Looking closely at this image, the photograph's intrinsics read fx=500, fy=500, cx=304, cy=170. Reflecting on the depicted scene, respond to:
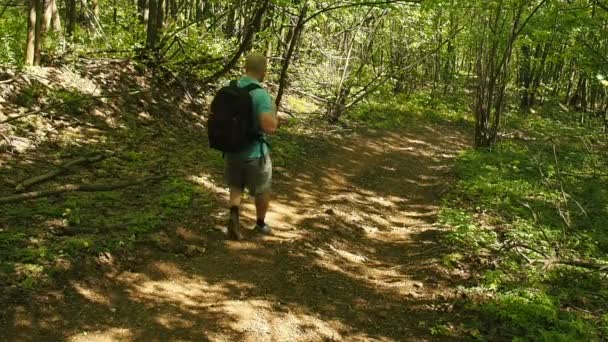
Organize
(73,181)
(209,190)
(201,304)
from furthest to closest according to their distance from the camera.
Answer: (209,190) → (73,181) → (201,304)

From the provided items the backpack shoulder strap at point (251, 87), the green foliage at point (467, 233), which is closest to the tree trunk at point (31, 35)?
the backpack shoulder strap at point (251, 87)

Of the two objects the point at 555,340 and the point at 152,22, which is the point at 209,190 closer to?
the point at 555,340

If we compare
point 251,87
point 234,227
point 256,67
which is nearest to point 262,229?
point 234,227

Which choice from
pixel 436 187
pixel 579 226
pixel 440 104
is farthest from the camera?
pixel 440 104

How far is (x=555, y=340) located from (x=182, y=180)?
5.66m

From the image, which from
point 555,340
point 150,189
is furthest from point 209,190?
point 555,340

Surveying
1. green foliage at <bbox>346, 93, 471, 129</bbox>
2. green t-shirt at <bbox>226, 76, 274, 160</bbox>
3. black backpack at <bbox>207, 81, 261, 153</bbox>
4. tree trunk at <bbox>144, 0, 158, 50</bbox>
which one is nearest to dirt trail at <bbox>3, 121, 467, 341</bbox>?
green t-shirt at <bbox>226, 76, 274, 160</bbox>

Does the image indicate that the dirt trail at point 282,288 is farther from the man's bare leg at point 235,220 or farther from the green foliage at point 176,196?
the green foliage at point 176,196

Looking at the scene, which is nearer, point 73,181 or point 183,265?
point 183,265

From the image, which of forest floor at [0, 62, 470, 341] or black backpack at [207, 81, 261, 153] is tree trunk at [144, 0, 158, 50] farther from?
black backpack at [207, 81, 261, 153]

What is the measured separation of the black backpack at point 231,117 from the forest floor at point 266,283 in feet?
4.45

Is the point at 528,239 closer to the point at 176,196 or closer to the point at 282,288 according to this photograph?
the point at 282,288

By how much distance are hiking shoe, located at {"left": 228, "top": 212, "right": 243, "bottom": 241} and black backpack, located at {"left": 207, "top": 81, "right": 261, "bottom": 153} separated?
96 cm

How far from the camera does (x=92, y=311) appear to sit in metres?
4.48
